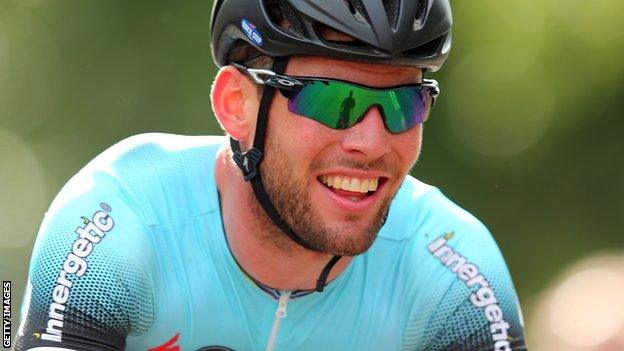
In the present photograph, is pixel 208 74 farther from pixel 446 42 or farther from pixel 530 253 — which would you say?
pixel 446 42

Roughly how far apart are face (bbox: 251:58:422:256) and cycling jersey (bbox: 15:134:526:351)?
363 mm

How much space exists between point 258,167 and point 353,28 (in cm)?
69

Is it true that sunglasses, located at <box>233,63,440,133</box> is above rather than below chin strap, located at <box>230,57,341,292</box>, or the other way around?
above

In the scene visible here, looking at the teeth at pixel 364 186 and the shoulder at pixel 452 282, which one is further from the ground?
the teeth at pixel 364 186

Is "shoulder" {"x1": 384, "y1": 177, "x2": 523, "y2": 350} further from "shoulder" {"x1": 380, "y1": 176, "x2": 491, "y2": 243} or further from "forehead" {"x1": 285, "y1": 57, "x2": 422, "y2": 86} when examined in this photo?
"forehead" {"x1": 285, "y1": 57, "x2": 422, "y2": 86}

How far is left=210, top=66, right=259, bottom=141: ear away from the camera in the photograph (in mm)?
4418

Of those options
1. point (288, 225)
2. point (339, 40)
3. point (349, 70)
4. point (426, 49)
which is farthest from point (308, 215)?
point (426, 49)

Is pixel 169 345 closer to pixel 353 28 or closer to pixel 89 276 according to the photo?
pixel 89 276

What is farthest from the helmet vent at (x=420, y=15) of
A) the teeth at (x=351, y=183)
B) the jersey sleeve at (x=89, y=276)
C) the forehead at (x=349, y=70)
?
the jersey sleeve at (x=89, y=276)

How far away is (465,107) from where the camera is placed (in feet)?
36.8

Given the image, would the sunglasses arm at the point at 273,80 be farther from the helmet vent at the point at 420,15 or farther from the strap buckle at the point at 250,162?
the helmet vent at the point at 420,15

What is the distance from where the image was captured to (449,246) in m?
4.43

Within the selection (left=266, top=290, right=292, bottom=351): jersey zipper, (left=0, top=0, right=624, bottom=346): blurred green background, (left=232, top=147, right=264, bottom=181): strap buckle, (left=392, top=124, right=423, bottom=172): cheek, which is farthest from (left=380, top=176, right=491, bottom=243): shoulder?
(left=0, top=0, right=624, bottom=346): blurred green background

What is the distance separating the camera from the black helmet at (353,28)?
13.3 ft
